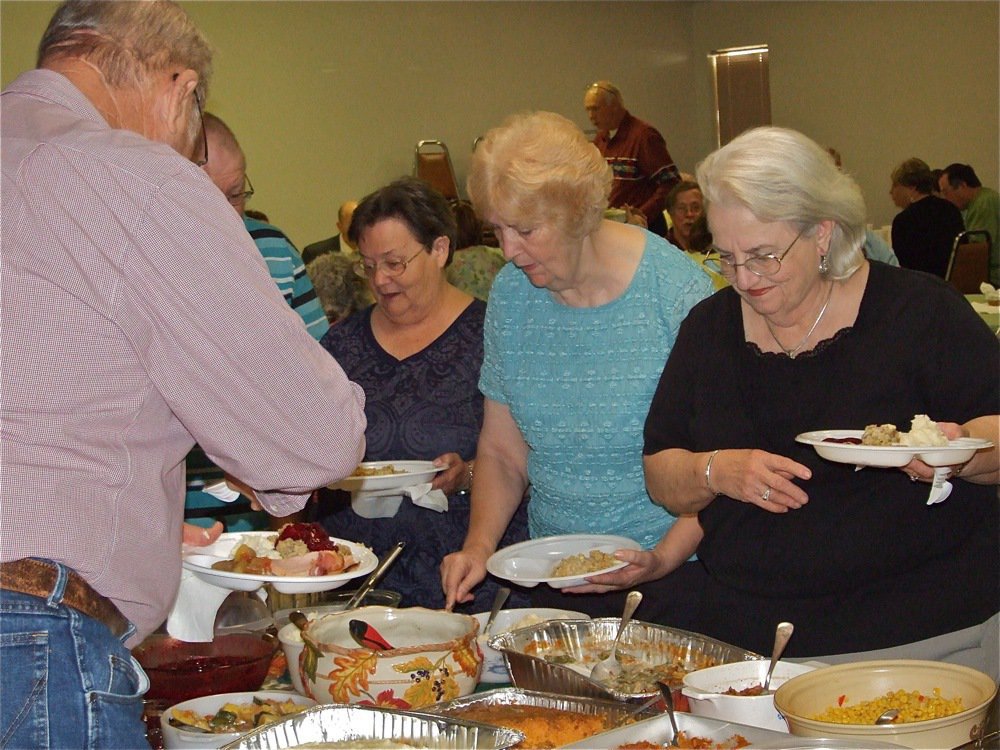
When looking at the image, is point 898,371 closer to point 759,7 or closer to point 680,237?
point 680,237

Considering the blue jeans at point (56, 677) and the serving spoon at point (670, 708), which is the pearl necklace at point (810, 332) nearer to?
the serving spoon at point (670, 708)

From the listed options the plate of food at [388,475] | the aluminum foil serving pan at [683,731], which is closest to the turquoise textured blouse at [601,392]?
the plate of food at [388,475]

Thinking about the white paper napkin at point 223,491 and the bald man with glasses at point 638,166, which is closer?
the white paper napkin at point 223,491

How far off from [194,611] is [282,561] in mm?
153

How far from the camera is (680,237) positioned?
6.61 m

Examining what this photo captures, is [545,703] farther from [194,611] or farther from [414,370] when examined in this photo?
[414,370]

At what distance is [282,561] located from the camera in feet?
5.98

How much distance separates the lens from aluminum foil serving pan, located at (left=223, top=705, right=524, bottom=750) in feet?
4.47

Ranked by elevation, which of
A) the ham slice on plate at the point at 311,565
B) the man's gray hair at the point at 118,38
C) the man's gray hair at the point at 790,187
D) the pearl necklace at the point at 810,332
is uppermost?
the man's gray hair at the point at 118,38

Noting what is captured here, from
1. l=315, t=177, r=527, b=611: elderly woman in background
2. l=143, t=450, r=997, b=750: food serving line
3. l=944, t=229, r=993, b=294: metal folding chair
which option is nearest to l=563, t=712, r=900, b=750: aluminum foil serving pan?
l=143, t=450, r=997, b=750: food serving line

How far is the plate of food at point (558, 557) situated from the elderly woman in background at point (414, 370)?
1.30ft

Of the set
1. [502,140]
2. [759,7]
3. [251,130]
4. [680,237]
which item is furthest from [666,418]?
[759,7]

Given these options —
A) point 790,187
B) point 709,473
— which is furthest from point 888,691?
Result: point 790,187

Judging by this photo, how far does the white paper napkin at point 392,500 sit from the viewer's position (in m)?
2.43
